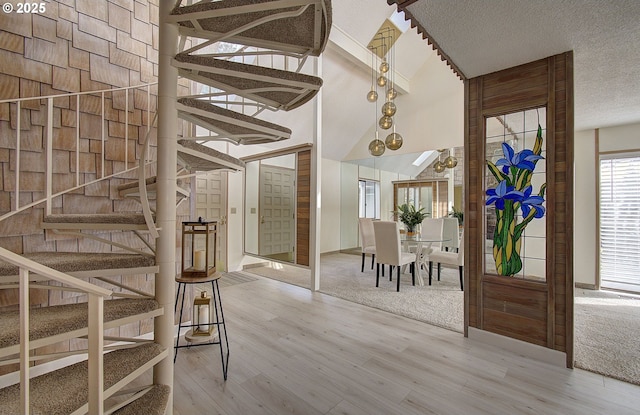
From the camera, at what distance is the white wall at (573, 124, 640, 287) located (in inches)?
159

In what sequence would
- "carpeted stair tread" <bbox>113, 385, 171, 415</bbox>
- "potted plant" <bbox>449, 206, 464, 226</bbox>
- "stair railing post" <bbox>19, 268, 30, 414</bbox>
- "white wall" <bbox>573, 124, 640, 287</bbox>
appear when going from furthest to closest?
"potted plant" <bbox>449, 206, 464, 226</bbox> < "white wall" <bbox>573, 124, 640, 287</bbox> < "carpeted stair tread" <bbox>113, 385, 171, 415</bbox> < "stair railing post" <bbox>19, 268, 30, 414</bbox>

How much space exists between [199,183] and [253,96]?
135 inches

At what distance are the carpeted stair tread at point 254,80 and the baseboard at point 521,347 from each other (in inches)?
97.4

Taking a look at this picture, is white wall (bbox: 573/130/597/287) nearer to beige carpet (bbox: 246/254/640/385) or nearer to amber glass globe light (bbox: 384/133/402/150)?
beige carpet (bbox: 246/254/640/385)

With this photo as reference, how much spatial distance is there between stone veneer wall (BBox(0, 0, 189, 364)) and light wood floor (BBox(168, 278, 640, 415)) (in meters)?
1.00

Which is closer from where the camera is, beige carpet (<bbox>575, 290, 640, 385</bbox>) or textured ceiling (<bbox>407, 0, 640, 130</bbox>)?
textured ceiling (<bbox>407, 0, 640, 130</bbox>)

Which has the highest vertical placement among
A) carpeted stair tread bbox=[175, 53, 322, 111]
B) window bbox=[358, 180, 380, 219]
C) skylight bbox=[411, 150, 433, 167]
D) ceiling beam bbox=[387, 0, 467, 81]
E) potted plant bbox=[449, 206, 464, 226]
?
ceiling beam bbox=[387, 0, 467, 81]

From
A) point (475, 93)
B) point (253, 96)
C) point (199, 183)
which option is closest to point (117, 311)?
point (253, 96)

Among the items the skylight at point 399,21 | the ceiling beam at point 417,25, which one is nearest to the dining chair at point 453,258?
the ceiling beam at point 417,25

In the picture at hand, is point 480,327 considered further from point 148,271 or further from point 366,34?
point 366,34

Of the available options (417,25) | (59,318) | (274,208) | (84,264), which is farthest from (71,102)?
(274,208)

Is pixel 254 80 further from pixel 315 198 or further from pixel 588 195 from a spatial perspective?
pixel 588 195

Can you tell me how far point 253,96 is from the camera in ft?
5.79

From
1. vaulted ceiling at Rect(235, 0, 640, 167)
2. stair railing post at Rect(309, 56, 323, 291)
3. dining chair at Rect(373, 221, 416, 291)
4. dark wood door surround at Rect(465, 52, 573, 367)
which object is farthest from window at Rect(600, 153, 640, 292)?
stair railing post at Rect(309, 56, 323, 291)
